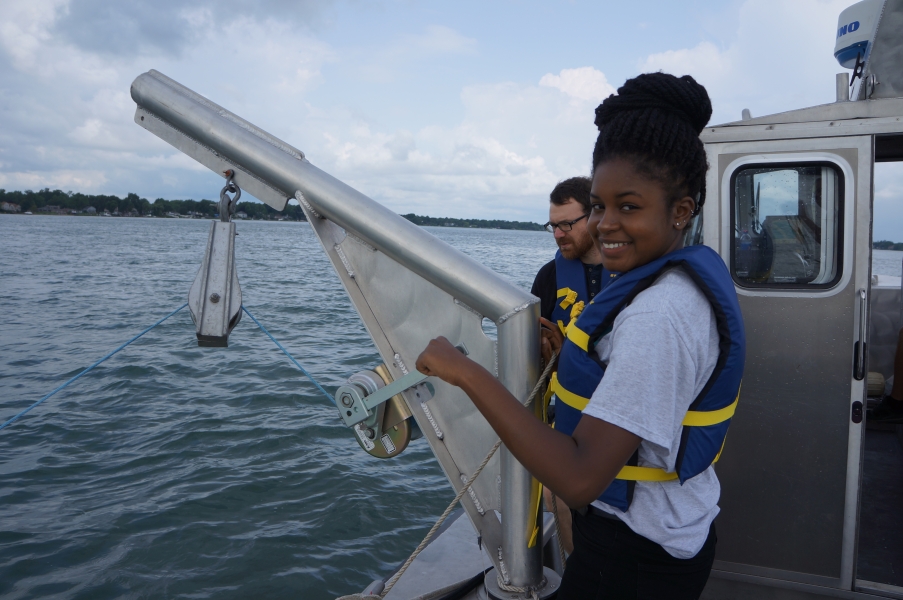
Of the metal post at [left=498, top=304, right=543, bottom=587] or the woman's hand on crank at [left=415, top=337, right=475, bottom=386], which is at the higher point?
the woman's hand on crank at [left=415, top=337, right=475, bottom=386]

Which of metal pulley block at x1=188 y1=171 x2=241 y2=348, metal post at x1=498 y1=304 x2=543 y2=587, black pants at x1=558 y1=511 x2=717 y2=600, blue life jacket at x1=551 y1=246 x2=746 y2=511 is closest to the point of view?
blue life jacket at x1=551 y1=246 x2=746 y2=511

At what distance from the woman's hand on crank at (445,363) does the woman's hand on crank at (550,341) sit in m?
0.64

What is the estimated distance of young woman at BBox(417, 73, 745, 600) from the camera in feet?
4.17

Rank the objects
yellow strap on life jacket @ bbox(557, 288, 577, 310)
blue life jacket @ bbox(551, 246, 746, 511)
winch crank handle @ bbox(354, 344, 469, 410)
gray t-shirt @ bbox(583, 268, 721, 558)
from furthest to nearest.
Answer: yellow strap on life jacket @ bbox(557, 288, 577, 310) → winch crank handle @ bbox(354, 344, 469, 410) → blue life jacket @ bbox(551, 246, 746, 511) → gray t-shirt @ bbox(583, 268, 721, 558)

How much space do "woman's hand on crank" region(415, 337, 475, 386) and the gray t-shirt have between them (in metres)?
0.33

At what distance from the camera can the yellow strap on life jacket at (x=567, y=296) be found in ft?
10.1

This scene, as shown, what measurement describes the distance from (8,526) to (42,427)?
310cm

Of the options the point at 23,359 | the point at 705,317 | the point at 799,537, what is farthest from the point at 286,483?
the point at 23,359

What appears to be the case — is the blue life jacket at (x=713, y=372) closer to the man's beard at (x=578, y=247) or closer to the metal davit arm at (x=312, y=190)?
the metal davit arm at (x=312, y=190)

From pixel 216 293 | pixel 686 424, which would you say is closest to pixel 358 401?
pixel 216 293

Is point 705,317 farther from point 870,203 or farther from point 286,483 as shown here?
point 286,483

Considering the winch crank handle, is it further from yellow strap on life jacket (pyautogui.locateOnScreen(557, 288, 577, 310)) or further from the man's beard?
the man's beard

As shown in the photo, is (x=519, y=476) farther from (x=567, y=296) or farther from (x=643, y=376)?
(x=567, y=296)

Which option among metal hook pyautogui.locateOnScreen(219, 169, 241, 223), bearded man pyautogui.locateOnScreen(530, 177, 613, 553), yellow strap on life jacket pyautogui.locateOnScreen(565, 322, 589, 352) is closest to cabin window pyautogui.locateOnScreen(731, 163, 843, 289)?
bearded man pyautogui.locateOnScreen(530, 177, 613, 553)
